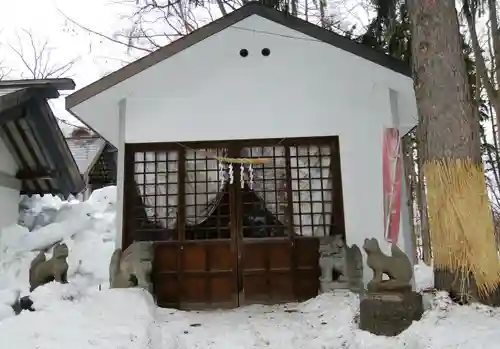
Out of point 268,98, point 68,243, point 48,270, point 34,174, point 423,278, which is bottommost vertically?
point 423,278

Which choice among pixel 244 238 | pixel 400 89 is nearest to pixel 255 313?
pixel 244 238

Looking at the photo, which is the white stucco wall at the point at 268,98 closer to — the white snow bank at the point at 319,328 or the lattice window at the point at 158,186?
the lattice window at the point at 158,186

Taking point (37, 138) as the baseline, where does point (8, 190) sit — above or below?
below

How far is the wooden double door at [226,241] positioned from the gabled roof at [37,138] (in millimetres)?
2475

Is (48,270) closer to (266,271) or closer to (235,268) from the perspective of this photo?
(235,268)

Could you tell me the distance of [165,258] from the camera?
6629 mm

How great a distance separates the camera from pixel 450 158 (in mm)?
4383

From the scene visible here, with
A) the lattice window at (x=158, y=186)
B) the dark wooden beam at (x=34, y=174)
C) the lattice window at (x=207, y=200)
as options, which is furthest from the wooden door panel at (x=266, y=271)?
the dark wooden beam at (x=34, y=174)

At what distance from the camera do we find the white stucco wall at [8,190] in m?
8.67

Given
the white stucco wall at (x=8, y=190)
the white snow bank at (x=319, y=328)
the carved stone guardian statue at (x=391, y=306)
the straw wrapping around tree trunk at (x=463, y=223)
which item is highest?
the white stucco wall at (x=8, y=190)

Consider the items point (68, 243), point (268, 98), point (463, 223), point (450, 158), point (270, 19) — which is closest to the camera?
point (463, 223)

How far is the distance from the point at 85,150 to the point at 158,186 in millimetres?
8144

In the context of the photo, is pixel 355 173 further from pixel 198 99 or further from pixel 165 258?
pixel 165 258

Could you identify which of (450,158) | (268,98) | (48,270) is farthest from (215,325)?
(268,98)
